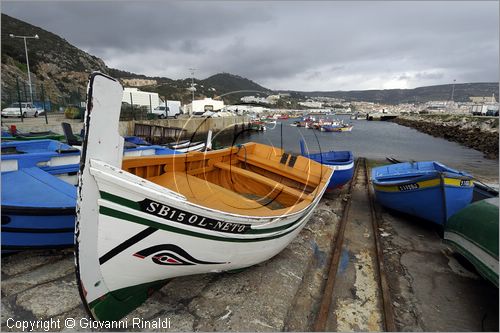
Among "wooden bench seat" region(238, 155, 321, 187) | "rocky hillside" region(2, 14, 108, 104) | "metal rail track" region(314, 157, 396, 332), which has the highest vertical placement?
"rocky hillside" region(2, 14, 108, 104)

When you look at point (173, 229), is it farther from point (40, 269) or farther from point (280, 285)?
point (40, 269)

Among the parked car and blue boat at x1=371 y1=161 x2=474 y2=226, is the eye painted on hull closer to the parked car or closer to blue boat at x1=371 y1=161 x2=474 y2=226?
blue boat at x1=371 y1=161 x2=474 y2=226

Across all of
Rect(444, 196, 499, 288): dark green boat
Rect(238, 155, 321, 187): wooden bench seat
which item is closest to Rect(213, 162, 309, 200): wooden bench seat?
Rect(238, 155, 321, 187): wooden bench seat

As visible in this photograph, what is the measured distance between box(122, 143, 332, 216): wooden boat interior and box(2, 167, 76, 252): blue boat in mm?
1200

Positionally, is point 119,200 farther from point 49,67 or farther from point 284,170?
point 49,67

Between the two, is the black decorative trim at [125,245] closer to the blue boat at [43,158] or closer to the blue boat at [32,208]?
the blue boat at [32,208]

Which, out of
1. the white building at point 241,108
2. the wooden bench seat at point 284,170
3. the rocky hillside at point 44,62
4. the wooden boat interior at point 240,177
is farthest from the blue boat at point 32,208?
the rocky hillside at point 44,62

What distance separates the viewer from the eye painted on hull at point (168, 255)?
322 cm

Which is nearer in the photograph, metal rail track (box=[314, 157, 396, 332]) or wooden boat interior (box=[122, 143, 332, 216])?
metal rail track (box=[314, 157, 396, 332])

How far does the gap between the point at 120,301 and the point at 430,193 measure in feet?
24.5

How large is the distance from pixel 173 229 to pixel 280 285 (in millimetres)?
2493

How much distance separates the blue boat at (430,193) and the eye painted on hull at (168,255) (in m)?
6.55

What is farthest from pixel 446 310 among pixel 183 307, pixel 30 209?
pixel 30 209

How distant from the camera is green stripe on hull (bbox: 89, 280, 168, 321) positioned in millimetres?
3287
